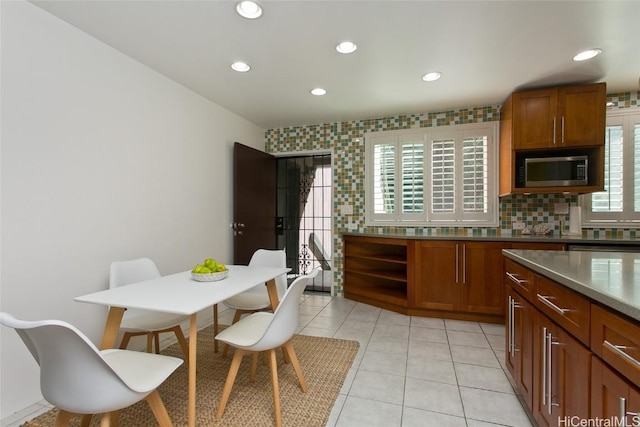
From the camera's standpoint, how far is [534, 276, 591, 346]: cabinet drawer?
1099 mm

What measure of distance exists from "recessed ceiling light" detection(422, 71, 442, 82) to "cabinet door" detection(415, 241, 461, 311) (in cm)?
172

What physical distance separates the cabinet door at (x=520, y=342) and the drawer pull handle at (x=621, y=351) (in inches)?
26.7

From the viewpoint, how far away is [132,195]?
2.46 metres

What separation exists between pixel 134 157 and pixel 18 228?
94 cm

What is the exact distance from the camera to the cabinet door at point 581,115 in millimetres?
2920

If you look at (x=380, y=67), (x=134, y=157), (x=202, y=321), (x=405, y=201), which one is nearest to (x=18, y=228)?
(x=134, y=157)

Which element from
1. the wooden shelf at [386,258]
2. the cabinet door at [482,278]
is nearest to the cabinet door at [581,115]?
the cabinet door at [482,278]

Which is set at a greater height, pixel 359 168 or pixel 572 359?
pixel 359 168

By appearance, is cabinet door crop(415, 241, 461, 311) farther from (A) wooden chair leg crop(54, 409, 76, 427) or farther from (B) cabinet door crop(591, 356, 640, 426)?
(A) wooden chair leg crop(54, 409, 76, 427)

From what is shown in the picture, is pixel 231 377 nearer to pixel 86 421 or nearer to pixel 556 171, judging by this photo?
pixel 86 421

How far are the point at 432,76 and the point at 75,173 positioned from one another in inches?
120

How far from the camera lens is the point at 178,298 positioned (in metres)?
1.58

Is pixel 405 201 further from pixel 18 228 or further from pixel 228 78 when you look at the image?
pixel 18 228

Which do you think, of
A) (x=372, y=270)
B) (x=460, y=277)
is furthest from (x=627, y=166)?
(x=372, y=270)
